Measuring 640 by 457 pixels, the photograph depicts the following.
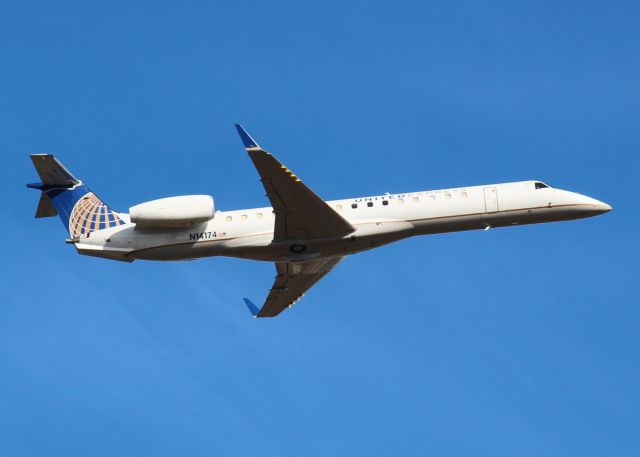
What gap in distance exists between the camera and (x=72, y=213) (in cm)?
4453

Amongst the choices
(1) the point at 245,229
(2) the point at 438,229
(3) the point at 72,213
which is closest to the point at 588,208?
(2) the point at 438,229

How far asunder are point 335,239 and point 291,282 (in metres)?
5.98

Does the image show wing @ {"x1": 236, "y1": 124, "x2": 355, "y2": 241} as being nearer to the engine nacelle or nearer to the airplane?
the airplane

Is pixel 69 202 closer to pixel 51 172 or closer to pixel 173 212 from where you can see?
pixel 51 172

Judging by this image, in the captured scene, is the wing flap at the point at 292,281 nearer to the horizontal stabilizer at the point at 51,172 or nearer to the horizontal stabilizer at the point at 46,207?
the horizontal stabilizer at the point at 51,172

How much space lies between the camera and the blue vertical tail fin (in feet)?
145

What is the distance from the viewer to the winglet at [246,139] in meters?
39.4

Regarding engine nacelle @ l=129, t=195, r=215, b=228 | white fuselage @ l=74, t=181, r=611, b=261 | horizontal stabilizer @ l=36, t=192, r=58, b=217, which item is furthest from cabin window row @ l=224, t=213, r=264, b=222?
horizontal stabilizer @ l=36, t=192, r=58, b=217

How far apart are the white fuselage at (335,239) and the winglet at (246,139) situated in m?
4.95

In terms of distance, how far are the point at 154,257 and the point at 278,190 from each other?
20.6 ft

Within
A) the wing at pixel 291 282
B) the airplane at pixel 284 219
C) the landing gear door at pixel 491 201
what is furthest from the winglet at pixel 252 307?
the landing gear door at pixel 491 201

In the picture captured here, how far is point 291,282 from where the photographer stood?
48594mm

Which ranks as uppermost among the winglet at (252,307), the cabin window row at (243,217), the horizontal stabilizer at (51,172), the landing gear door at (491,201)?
the horizontal stabilizer at (51,172)

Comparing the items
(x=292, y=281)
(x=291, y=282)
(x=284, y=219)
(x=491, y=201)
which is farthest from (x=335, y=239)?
(x=491, y=201)
